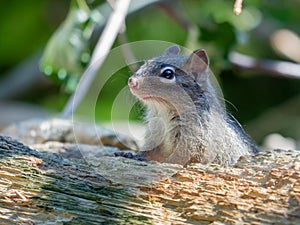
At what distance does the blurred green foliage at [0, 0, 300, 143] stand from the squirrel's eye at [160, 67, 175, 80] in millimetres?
456

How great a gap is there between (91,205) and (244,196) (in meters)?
0.50

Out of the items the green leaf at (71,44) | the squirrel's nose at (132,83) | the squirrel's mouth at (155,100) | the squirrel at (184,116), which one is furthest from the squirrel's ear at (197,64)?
the green leaf at (71,44)

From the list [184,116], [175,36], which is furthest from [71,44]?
[175,36]

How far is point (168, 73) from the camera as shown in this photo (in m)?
3.15

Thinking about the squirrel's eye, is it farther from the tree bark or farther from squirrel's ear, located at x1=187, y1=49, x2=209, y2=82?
the tree bark

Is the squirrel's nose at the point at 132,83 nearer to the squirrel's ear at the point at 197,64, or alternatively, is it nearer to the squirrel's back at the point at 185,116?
the squirrel's back at the point at 185,116

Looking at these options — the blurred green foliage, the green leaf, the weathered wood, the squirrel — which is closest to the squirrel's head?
the squirrel

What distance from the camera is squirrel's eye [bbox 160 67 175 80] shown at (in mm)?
3141

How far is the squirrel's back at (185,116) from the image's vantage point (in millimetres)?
2949

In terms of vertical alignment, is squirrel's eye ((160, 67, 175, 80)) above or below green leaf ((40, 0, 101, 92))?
below

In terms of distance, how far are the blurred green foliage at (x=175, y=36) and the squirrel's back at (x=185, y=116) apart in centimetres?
45

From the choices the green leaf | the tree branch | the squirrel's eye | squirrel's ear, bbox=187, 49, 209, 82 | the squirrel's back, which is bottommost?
the squirrel's back

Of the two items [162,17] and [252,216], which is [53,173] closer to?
[252,216]

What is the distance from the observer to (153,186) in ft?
7.68
